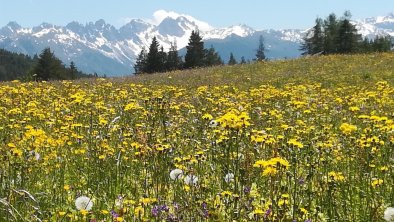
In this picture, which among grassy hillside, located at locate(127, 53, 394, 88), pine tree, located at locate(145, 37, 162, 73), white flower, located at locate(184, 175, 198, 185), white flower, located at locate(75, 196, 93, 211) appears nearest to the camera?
white flower, located at locate(75, 196, 93, 211)

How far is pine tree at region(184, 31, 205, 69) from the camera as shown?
6925 centimetres

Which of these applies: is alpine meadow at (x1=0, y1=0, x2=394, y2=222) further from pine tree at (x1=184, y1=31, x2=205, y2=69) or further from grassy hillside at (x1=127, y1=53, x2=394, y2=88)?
pine tree at (x1=184, y1=31, x2=205, y2=69)

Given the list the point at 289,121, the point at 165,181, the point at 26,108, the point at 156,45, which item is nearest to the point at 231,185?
the point at 165,181

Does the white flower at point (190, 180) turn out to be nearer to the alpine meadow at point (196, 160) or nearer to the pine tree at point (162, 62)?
the alpine meadow at point (196, 160)

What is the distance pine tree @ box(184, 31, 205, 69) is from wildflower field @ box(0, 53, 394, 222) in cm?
5685

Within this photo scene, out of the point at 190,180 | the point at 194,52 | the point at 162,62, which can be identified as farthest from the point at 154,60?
the point at 190,180

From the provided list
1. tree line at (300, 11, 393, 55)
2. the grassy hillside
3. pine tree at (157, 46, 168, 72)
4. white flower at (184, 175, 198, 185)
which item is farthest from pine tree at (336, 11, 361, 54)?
white flower at (184, 175, 198, 185)

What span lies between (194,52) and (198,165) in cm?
6469

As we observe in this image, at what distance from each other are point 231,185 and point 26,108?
6.30m

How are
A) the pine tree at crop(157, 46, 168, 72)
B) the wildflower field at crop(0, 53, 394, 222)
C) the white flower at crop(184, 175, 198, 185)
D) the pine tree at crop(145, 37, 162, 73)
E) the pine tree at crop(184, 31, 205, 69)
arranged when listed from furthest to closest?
1. the pine tree at crop(184, 31, 205, 69)
2. the pine tree at crop(157, 46, 168, 72)
3. the pine tree at crop(145, 37, 162, 73)
4. the white flower at crop(184, 175, 198, 185)
5. the wildflower field at crop(0, 53, 394, 222)

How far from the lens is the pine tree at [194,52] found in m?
69.2

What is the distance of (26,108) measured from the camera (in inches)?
396

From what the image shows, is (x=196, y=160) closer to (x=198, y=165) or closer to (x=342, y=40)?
(x=198, y=165)

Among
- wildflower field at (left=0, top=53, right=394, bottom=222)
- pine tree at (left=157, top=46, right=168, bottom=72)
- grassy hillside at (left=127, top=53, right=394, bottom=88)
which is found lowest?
wildflower field at (left=0, top=53, right=394, bottom=222)
